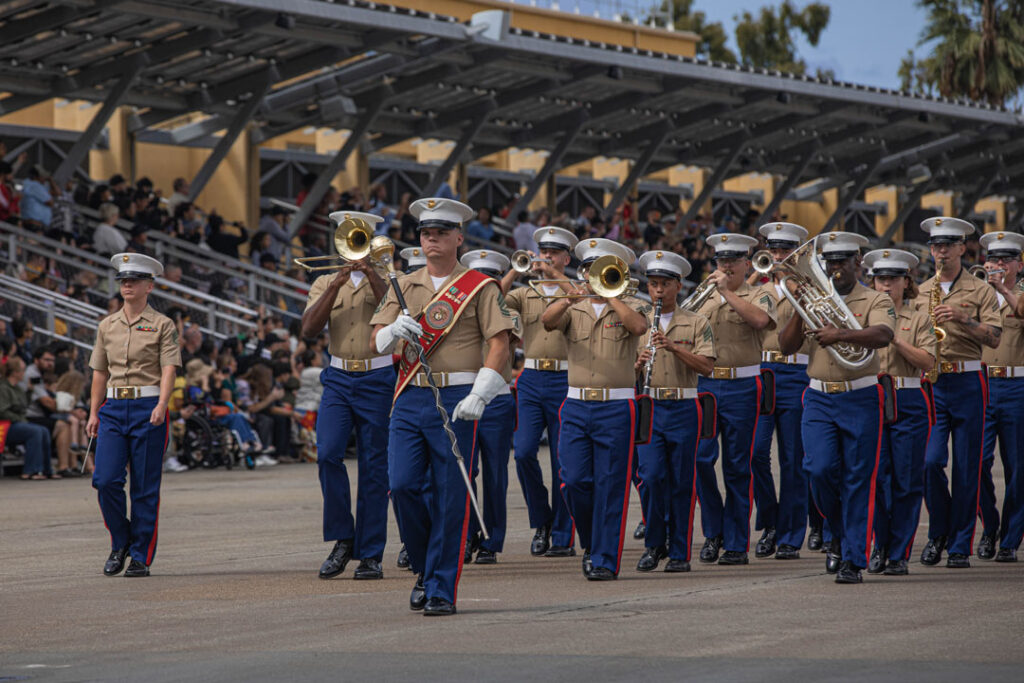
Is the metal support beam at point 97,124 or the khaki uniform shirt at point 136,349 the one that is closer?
the khaki uniform shirt at point 136,349

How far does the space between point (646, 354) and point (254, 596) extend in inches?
121

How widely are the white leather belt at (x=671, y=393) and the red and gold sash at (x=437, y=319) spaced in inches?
92.9

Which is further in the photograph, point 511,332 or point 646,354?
point 646,354

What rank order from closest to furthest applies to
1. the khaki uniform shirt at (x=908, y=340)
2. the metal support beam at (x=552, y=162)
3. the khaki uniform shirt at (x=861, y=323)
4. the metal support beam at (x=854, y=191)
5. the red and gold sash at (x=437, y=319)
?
the red and gold sash at (x=437, y=319) → the khaki uniform shirt at (x=861, y=323) → the khaki uniform shirt at (x=908, y=340) → the metal support beam at (x=552, y=162) → the metal support beam at (x=854, y=191)

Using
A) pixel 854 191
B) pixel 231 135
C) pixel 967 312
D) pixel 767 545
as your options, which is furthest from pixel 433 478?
pixel 854 191

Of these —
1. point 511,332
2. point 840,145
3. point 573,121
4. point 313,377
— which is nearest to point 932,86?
point 840,145

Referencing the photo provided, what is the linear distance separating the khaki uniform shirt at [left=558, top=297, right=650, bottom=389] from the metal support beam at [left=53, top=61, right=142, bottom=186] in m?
17.1

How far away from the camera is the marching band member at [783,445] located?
1174 cm

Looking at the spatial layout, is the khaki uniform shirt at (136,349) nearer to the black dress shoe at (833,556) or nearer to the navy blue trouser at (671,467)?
the navy blue trouser at (671,467)

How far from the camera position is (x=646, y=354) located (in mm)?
11141

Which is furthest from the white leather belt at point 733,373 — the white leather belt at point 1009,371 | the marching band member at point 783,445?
the white leather belt at point 1009,371

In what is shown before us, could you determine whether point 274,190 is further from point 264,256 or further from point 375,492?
point 375,492

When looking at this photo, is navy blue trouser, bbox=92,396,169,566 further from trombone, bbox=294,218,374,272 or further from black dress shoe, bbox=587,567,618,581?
black dress shoe, bbox=587,567,618,581

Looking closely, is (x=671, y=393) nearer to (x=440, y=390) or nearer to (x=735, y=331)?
(x=735, y=331)
